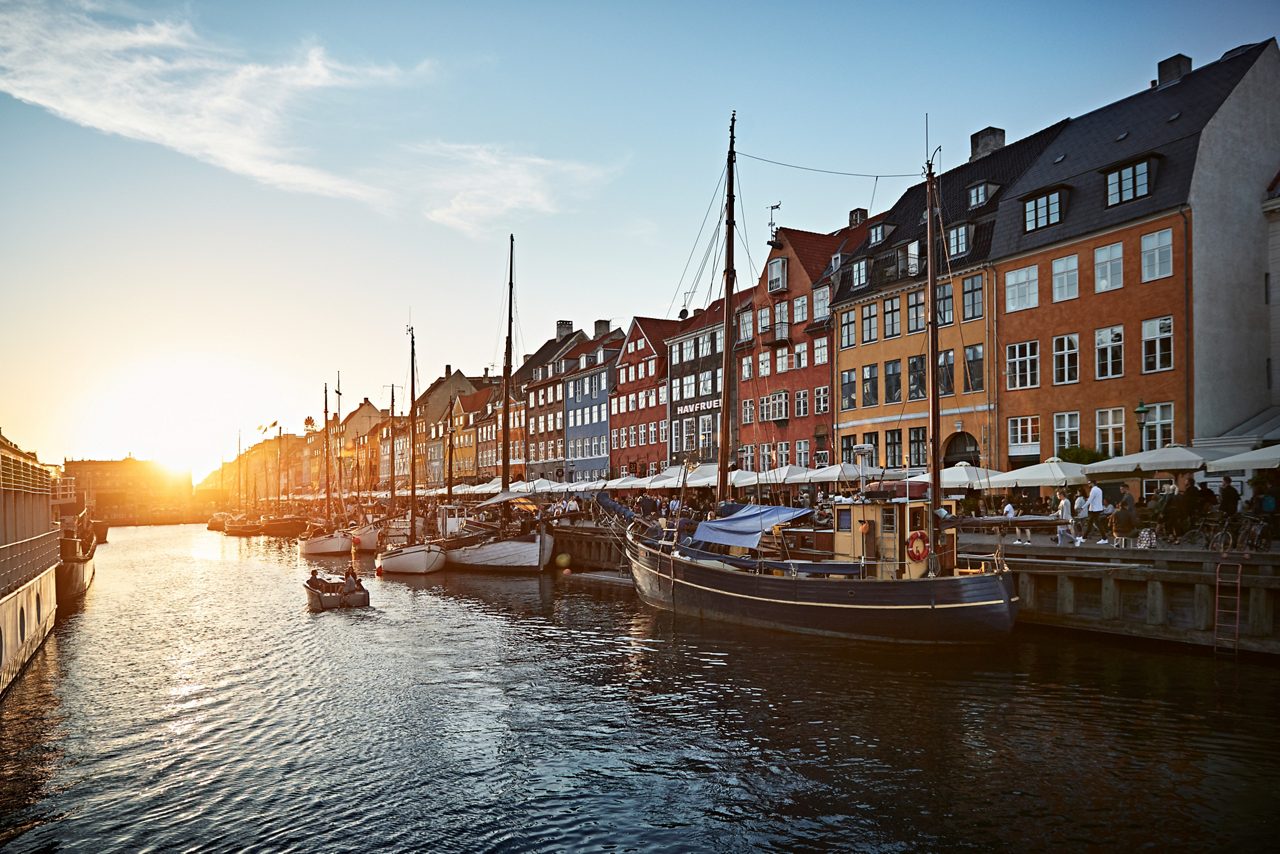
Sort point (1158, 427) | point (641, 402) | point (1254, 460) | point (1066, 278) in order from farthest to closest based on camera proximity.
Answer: point (641, 402), point (1066, 278), point (1158, 427), point (1254, 460)

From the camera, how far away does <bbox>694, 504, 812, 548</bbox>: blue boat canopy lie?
1087 inches

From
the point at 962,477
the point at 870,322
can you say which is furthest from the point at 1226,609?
the point at 870,322

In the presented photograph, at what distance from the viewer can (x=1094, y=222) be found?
124 feet

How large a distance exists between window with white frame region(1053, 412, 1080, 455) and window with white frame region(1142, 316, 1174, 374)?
11.1ft

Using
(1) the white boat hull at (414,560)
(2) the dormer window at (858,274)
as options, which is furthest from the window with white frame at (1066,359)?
(1) the white boat hull at (414,560)

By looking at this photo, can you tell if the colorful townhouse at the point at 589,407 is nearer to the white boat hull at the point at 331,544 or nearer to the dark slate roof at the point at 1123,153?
the white boat hull at the point at 331,544

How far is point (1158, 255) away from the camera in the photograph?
35.4 metres

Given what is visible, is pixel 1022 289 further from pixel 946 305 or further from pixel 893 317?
pixel 893 317

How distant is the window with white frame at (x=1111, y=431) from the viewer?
3603 cm

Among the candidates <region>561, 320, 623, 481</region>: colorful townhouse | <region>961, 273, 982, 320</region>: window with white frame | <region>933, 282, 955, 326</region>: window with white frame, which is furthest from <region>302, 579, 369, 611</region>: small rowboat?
<region>561, 320, 623, 481</region>: colorful townhouse

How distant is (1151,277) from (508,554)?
105 feet

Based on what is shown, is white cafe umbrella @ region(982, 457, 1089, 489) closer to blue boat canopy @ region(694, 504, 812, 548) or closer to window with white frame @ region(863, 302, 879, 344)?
blue boat canopy @ region(694, 504, 812, 548)

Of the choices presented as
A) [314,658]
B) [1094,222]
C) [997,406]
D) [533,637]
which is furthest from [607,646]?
[1094,222]

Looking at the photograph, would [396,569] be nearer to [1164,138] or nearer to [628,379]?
[628,379]
